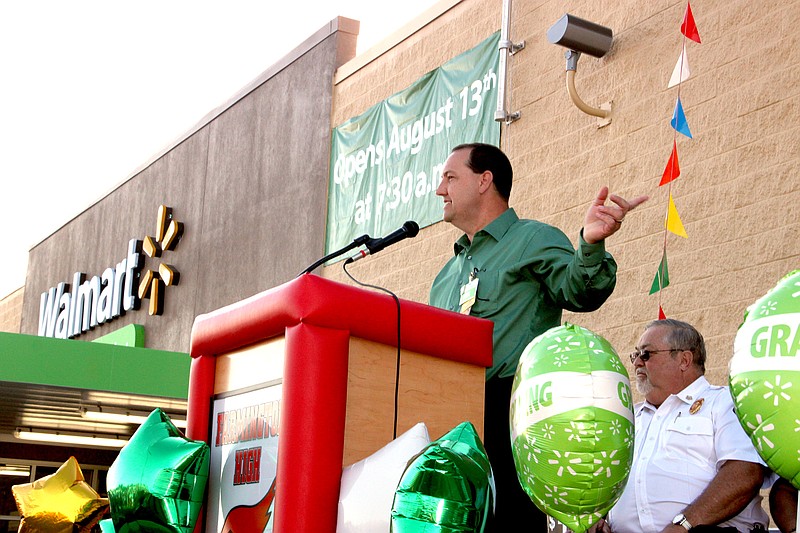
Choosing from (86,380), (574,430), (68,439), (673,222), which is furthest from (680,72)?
(68,439)

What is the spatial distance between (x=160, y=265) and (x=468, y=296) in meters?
8.45

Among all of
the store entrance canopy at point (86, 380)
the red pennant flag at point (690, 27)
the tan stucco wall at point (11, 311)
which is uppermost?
the tan stucco wall at point (11, 311)

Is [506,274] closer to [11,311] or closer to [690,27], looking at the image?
[690,27]

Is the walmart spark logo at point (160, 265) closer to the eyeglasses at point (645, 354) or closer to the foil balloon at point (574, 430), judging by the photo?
the eyeglasses at point (645, 354)

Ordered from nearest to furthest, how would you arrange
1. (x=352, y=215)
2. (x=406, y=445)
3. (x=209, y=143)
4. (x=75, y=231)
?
(x=406, y=445), (x=352, y=215), (x=209, y=143), (x=75, y=231)

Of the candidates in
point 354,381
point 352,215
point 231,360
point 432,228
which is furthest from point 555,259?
point 352,215

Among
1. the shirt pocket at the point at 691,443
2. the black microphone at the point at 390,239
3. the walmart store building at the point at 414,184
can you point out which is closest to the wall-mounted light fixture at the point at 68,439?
the walmart store building at the point at 414,184

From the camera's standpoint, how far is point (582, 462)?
A: 6.20 feet

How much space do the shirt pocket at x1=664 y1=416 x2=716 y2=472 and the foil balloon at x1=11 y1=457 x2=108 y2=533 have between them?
1816 millimetres

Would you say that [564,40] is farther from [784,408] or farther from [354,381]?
[784,408]

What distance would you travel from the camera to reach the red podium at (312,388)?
2254mm

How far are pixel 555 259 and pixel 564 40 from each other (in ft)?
9.48

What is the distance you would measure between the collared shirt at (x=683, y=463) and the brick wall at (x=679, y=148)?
138 cm

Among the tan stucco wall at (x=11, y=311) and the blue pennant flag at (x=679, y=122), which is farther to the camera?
the tan stucco wall at (x=11, y=311)
